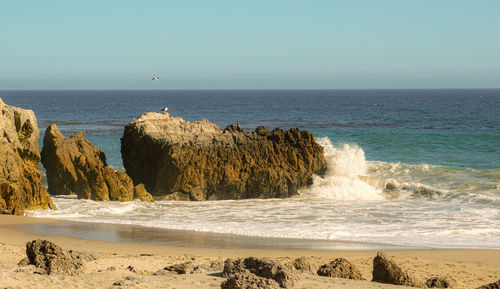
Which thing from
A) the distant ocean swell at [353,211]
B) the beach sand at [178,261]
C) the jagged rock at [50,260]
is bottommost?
the distant ocean swell at [353,211]

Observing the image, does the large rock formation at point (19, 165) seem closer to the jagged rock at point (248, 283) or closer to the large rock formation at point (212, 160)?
the large rock formation at point (212, 160)

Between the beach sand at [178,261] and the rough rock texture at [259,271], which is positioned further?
the beach sand at [178,261]

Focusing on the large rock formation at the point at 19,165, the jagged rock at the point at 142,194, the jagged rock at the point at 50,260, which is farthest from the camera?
the jagged rock at the point at 142,194

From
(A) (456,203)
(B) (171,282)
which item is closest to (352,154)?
(A) (456,203)

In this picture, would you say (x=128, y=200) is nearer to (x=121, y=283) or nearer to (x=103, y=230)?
(x=103, y=230)

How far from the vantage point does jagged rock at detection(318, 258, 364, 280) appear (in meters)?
7.57

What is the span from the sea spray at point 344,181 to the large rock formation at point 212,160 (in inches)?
18.7

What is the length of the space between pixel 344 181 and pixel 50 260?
12.3 metres

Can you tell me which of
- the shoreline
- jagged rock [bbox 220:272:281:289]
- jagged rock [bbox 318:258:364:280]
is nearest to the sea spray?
the shoreline

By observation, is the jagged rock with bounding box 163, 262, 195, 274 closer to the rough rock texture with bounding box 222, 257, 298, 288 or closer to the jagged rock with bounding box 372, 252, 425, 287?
the rough rock texture with bounding box 222, 257, 298, 288

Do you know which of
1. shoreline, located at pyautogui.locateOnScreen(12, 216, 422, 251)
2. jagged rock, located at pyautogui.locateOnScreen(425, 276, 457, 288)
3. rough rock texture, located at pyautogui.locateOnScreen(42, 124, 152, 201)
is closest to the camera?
jagged rock, located at pyautogui.locateOnScreen(425, 276, 457, 288)

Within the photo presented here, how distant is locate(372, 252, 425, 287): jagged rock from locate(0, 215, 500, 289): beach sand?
41 cm

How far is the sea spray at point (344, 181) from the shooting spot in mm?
17688

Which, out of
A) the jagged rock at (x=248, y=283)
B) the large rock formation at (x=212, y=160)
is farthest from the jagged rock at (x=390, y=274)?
the large rock formation at (x=212, y=160)
